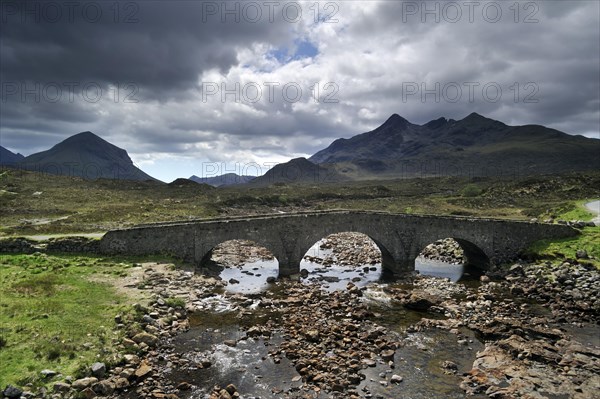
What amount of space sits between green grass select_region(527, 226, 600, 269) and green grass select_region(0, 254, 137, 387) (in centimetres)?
3706

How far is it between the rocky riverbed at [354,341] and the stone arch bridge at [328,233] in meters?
3.07

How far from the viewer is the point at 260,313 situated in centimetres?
2686

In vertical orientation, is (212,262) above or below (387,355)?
above

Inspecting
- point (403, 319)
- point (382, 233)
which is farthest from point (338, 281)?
point (403, 319)

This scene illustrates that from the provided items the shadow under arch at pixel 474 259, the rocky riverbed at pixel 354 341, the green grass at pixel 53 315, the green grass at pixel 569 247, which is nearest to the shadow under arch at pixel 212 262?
the rocky riverbed at pixel 354 341

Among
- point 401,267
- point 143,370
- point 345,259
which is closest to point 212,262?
point 345,259

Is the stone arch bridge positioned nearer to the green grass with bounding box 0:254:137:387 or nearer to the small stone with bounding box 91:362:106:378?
the green grass with bounding box 0:254:137:387

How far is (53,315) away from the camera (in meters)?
20.8

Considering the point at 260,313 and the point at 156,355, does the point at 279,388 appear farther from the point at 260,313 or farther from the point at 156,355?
the point at 260,313

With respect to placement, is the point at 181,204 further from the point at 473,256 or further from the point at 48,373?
the point at 48,373

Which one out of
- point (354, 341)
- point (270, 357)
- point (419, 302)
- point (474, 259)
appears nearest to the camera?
point (270, 357)

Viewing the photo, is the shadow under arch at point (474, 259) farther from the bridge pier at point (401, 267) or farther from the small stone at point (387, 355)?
the small stone at point (387, 355)

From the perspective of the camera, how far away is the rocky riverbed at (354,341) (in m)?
17.4

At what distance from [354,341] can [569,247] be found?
26.8 metres
